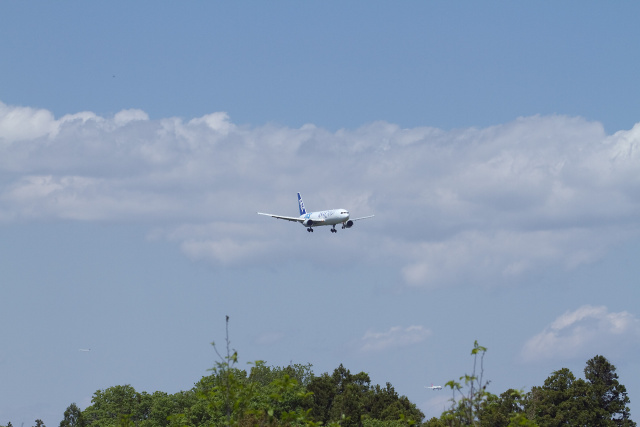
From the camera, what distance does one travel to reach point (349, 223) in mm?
153250

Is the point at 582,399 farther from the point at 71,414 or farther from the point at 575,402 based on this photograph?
the point at 71,414

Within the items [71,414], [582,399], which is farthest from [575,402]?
[71,414]

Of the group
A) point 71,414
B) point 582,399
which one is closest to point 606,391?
point 582,399

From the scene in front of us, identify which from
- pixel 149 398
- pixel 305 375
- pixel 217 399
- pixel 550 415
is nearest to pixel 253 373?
pixel 305 375

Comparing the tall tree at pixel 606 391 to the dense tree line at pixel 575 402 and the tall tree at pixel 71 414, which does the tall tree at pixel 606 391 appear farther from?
the tall tree at pixel 71 414

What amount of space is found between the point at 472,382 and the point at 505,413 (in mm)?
109126

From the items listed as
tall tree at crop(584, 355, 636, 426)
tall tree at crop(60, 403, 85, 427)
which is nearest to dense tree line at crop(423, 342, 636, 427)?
tall tree at crop(584, 355, 636, 426)

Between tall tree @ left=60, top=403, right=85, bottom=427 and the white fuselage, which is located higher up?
the white fuselage

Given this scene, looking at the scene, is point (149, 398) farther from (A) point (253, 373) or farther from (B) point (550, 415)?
(B) point (550, 415)

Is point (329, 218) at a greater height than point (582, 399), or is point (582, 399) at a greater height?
point (329, 218)

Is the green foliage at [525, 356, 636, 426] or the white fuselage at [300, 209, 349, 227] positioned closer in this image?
the green foliage at [525, 356, 636, 426]

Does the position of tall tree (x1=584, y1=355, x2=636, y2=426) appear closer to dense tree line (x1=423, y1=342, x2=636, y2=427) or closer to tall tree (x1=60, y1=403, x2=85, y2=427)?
dense tree line (x1=423, y1=342, x2=636, y2=427)

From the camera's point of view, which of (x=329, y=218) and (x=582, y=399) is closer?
(x=582, y=399)

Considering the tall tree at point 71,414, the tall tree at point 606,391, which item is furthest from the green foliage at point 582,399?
the tall tree at point 71,414
